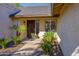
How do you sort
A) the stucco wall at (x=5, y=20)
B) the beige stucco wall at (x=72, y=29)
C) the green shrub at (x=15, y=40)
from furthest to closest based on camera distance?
the stucco wall at (x=5, y=20) → the green shrub at (x=15, y=40) → the beige stucco wall at (x=72, y=29)

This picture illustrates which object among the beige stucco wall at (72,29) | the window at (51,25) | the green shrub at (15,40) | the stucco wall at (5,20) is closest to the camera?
the beige stucco wall at (72,29)

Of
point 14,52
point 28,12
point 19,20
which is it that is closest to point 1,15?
point 19,20

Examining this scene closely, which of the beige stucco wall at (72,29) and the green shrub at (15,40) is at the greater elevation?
the beige stucco wall at (72,29)

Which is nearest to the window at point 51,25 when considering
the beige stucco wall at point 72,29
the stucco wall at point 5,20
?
the stucco wall at point 5,20

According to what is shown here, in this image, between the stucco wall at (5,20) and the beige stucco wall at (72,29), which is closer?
the beige stucco wall at (72,29)

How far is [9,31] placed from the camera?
7504mm

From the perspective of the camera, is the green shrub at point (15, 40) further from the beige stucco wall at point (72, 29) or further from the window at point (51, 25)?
the beige stucco wall at point (72, 29)

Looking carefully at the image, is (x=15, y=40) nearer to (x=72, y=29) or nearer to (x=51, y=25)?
(x=51, y=25)

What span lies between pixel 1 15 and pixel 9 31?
48.2 inches

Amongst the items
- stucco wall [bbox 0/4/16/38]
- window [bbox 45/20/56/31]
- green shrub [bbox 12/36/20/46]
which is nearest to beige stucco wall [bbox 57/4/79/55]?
green shrub [bbox 12/36/20/46]

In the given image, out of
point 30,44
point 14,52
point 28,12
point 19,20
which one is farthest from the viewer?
point 28,12

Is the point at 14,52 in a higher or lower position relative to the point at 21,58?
lower

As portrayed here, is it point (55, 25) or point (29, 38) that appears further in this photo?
point (55, 25)

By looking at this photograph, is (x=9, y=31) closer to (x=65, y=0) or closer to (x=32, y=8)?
(x=32, y=8)
